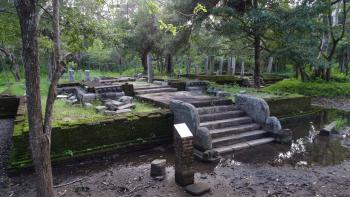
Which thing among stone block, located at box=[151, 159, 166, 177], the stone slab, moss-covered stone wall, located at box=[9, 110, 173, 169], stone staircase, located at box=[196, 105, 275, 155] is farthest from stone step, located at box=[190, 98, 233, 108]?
stone block, located at box=[151, 159, 166, 177]

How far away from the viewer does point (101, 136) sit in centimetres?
697

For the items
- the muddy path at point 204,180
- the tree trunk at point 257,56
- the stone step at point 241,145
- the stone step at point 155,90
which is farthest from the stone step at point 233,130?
the tree trunk at point 257,56

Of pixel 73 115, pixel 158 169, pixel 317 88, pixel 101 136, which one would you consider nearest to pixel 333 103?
pixel 317 88

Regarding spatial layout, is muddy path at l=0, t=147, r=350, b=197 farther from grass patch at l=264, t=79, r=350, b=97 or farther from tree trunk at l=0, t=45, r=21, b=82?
tree trunk at l=0, t=45, r=21, b=82

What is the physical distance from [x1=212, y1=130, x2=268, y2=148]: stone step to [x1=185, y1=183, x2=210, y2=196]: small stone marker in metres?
2.20

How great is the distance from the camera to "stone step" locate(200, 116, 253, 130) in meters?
7.88

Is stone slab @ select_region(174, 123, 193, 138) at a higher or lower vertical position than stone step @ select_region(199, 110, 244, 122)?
higher

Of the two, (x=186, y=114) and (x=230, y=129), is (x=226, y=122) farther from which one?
(x=186, y=114)

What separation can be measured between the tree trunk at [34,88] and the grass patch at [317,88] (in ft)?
45.2

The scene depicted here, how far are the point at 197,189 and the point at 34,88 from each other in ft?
11.2

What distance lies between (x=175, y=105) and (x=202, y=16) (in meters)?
6.39

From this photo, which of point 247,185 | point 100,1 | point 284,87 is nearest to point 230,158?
point 247,185

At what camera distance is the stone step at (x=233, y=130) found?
7656mm

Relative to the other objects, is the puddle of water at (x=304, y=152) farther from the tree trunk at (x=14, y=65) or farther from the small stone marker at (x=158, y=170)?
the tree trunk at (x=14, y=65)
